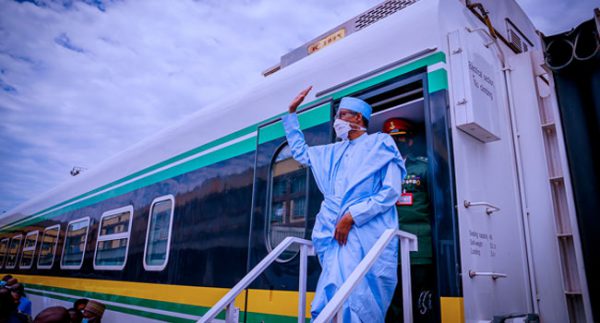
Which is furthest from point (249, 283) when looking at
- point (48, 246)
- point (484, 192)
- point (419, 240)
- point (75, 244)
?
point (48, 246)

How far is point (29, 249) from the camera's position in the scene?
917cm

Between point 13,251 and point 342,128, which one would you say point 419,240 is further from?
point 13,251

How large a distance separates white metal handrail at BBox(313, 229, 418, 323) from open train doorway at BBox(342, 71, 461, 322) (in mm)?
160

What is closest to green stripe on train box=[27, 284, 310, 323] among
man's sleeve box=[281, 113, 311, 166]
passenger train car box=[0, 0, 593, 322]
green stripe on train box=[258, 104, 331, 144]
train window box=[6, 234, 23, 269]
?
passenger train car box=[0, 0, 593, 322]

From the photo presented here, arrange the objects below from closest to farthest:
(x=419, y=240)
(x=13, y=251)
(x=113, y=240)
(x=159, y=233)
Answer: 1. (x=419, y=240)
2. (x=159, y=233)
3. (x=113, y=240)
4. (x=13, y=251)

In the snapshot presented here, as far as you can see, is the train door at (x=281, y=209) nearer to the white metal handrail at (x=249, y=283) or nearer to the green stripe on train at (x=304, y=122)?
the green stripe on train at (x=304, y=122)

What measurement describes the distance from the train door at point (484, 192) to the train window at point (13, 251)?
33.4 ft

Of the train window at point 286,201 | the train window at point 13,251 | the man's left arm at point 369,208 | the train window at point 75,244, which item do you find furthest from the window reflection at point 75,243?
the man's left arm at point 369,208

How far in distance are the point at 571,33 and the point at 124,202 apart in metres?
5.07

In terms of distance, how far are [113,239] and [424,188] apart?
4154 millimetres

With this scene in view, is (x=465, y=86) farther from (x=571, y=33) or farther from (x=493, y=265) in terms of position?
(x=493, y=265)

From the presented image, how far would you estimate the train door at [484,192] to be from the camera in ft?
7.87

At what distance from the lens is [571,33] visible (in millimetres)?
1990

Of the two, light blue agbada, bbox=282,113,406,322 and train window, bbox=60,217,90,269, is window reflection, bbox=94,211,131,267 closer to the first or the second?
train window, bbox=60,217,90,269
